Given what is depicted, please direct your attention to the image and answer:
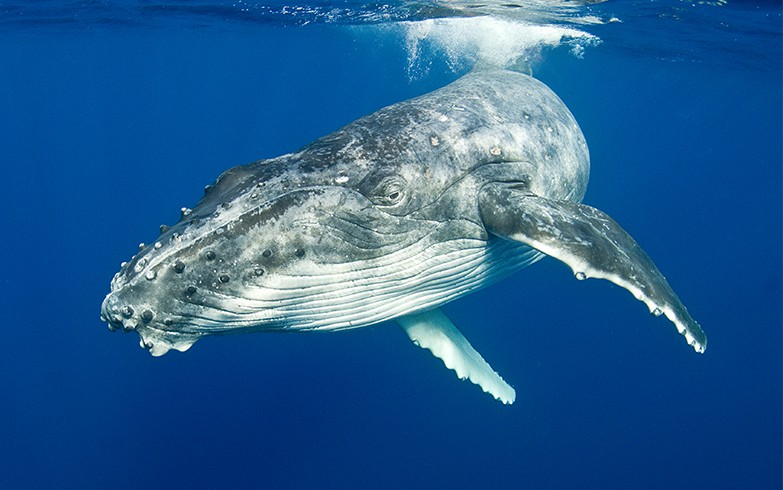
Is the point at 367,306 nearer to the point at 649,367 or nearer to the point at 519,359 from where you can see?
the point at 519,359

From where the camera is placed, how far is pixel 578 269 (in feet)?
13.3

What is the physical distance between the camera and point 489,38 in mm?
21828

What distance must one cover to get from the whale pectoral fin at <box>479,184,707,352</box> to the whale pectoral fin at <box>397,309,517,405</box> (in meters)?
2.69

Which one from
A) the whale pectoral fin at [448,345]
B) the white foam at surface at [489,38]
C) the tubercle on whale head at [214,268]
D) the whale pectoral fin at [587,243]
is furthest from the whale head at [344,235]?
the white foam at surface at [489,38]

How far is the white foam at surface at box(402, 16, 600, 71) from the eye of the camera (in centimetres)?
2048

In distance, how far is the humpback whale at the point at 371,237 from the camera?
376cm

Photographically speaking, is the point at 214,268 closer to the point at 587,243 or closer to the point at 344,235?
the point at 344,235

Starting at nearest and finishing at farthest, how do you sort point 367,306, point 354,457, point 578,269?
point 578,269
point 367,306
point 354,457

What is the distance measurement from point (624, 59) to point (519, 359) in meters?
25.1

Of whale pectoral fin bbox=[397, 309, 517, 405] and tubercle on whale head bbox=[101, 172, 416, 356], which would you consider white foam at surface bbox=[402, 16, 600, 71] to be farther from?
tubercle on whale head bbox=[101, 172, 416, 356]

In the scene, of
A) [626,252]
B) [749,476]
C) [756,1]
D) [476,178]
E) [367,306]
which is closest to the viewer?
[626,252]

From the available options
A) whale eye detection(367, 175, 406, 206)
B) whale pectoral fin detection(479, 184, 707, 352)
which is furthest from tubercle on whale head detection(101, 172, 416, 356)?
whale pectoral fin detection(479, 184, 707, 352)

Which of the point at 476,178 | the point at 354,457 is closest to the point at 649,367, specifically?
the point at 354,457

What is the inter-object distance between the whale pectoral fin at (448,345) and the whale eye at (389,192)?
8.82 feet
